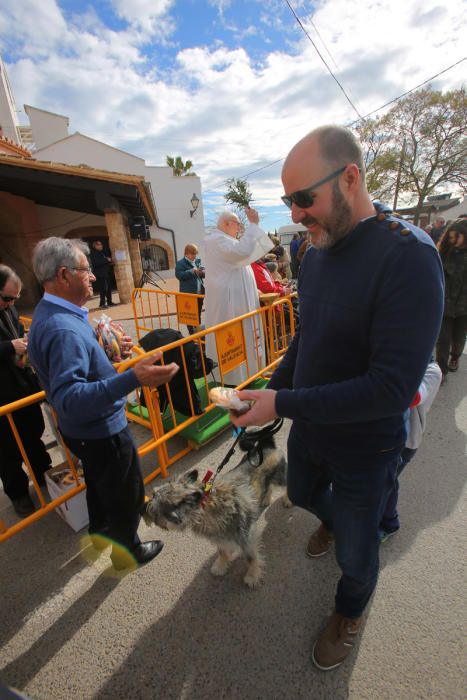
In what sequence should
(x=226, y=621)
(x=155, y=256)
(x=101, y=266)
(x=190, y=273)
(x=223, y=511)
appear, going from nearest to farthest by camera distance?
(x=226, y=621), (x=223, y=511), (x=190, y=273), (x=101, y=266), (x=155, y=256)

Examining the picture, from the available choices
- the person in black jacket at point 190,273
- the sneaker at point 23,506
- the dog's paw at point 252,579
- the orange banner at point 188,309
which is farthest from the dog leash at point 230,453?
the person in black jacket at point 190,273

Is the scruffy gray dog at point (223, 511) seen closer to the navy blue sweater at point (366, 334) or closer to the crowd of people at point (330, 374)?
the crowd of people at point (330, 374)

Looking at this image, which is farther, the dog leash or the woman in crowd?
the woman in crowd

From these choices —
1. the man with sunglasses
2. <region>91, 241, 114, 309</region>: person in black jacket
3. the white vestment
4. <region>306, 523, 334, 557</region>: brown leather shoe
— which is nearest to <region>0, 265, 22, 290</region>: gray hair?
the white vestment

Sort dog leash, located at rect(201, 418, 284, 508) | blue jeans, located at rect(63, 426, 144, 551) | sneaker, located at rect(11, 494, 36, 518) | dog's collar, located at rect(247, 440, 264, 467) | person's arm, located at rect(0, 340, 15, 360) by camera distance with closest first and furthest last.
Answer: blue jeans, located at rect(63, 426, 144, 551)
dog leash, located at rect(201, 418, 284, 508)
dog's collar, located at rect(247, 440, 264, 467)
person's arm, located at rect(0, 340, 15, 360)
sneaker, located at rect(11, 494, 36, 518)

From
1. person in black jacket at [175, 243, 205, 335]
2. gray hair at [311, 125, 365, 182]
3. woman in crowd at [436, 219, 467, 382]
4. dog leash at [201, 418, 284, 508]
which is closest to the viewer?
gray hair at [311, 125, 365, 182]

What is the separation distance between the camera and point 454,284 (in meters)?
4.18

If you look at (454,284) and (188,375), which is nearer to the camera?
(188,375)

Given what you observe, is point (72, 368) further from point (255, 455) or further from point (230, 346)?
point (230, 346)

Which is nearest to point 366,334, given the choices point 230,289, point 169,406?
point 169,406

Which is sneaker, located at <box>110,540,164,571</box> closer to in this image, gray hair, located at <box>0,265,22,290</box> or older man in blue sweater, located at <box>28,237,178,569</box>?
older man in blue sweater, located at <box>28,237,178,569</box>

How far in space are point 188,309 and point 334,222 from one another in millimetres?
5442

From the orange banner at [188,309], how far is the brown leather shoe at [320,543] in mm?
4565

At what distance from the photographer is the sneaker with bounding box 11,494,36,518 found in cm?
265
